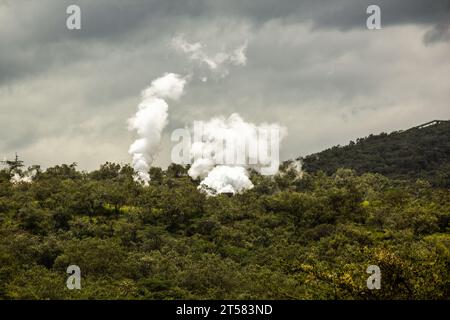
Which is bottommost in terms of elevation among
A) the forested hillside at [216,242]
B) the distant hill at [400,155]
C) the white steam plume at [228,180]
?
the forested hillside at [216,242]

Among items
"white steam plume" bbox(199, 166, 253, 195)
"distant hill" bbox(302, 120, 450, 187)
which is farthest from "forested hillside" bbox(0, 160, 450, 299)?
"distant hill" bbox(302, 120, 450, 187)

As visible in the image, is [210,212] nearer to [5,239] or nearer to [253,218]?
[253,218]

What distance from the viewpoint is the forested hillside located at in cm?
3891

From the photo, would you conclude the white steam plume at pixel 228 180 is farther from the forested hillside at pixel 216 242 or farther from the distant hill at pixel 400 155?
the distant hill at pixel 400 155

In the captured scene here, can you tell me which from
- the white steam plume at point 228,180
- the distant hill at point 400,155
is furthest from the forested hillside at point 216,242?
the distant hill at point 400,155

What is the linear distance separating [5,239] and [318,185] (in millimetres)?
45171

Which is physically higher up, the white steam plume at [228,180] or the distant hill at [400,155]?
the distant hill at [400,155]

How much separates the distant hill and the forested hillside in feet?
151

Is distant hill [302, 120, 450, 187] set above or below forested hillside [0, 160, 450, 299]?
above

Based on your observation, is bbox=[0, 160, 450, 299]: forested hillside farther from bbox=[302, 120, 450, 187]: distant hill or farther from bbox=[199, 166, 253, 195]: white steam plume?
bbox=[302, 120, 450, 187]: distant hill

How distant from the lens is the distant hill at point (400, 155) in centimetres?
12838

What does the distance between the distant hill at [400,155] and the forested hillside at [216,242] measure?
151ft
